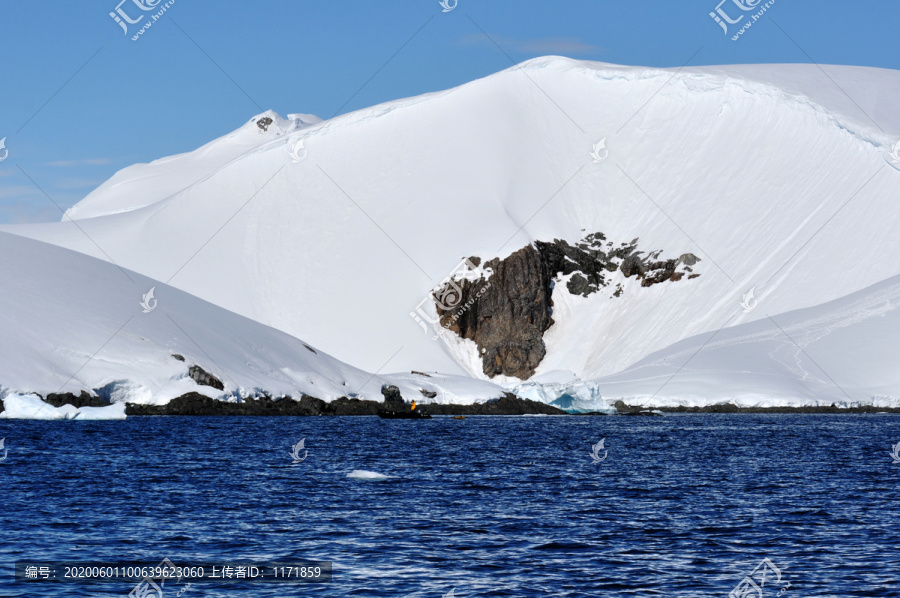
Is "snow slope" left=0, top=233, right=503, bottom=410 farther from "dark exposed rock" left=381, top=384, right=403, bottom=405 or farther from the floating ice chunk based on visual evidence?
"dark exposed rock" left=381, top=384, right=403, bottom=405

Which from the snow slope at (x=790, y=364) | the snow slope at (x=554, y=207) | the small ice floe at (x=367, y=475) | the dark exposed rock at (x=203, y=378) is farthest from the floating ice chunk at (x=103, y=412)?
the snow slope at (x=554, y=207)

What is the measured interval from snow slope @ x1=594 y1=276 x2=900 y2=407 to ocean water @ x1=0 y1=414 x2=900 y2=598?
39.0 meters

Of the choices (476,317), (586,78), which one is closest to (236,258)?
(476,317)

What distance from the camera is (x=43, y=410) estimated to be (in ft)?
198

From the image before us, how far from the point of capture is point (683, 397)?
308 ft

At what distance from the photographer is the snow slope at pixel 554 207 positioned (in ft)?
383

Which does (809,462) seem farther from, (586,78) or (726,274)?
(586,78)

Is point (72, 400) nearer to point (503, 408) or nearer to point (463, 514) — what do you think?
point (503, 408)

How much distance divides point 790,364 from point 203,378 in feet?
171

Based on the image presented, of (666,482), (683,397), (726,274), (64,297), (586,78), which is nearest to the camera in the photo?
(666,482)

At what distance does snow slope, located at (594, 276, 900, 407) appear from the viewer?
91.2 metres

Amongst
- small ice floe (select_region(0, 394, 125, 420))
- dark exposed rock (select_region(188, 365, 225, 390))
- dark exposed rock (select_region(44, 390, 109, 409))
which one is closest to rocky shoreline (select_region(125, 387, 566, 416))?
dark exposed rock (select_region(188, 365, 225, 390))

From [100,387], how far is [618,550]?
4950cm

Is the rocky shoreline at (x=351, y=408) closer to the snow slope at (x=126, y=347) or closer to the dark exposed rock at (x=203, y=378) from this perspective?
the snow slope at (x=126, y=347)
